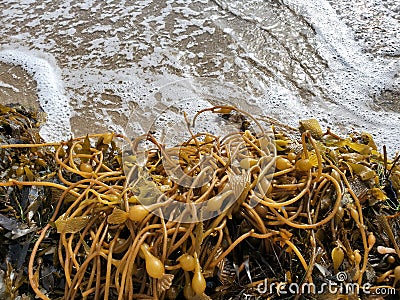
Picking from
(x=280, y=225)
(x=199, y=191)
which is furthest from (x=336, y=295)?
(x=199, y=191)

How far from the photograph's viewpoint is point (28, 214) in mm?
1767

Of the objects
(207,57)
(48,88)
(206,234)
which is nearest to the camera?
(206,234)

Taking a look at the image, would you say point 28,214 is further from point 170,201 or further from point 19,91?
point 19,91

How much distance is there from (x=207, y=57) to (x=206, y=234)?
2.73 meters

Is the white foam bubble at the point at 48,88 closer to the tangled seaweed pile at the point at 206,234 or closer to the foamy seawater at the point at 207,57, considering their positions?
the foamy seawater at the point at 207,57

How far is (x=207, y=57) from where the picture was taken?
4.04m

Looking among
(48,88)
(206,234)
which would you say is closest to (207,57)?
(48,88)

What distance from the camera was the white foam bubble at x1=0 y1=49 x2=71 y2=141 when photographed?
3.37m

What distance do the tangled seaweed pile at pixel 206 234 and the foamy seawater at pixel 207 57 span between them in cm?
147

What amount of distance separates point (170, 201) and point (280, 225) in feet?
1.32

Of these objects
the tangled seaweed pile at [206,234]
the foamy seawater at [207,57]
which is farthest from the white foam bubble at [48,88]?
the tangled seaweed pile at [206,234]

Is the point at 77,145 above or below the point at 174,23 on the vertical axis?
above

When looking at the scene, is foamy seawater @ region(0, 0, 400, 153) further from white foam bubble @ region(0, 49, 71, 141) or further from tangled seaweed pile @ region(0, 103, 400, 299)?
tangled seaweed pile @ region(0, 103, 400, 299)

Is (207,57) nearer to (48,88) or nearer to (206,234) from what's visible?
(48,88)
